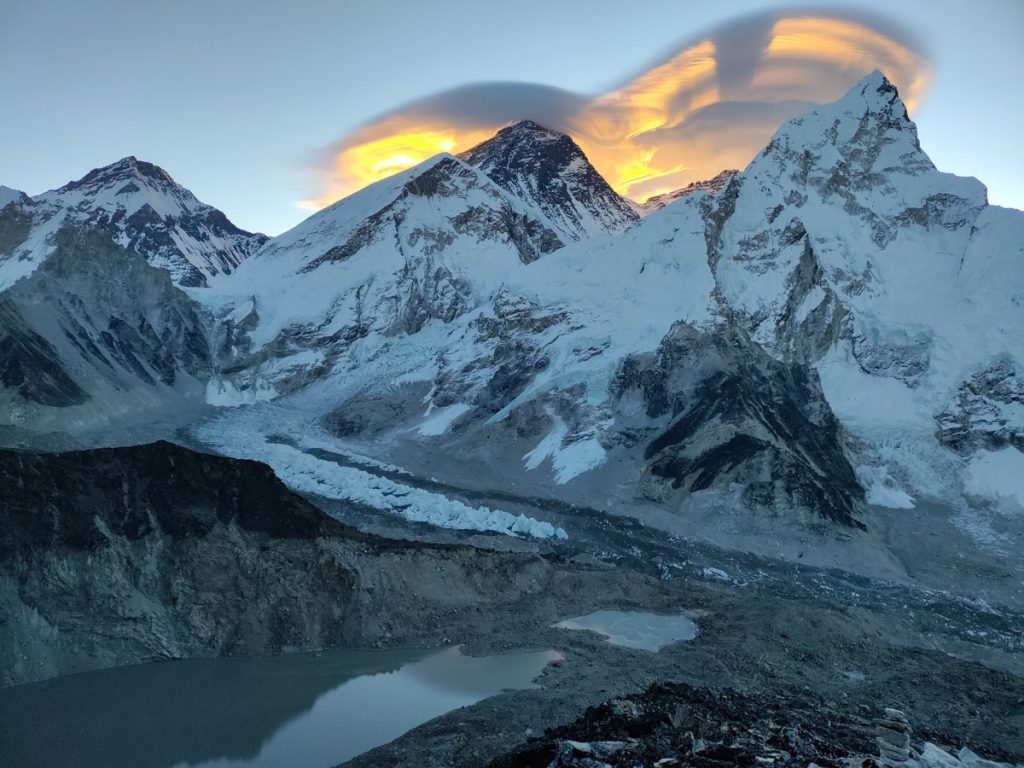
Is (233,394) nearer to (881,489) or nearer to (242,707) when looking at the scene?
(881,489)

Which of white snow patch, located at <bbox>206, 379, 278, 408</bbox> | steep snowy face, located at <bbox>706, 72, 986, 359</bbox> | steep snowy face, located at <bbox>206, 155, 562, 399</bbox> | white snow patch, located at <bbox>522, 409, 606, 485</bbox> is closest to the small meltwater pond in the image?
white snow patch, located at <bbox>522, 409, 606, 485</bbox>

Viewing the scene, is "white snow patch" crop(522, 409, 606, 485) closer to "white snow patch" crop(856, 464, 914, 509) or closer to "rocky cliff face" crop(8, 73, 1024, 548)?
"rocky cliff face" crop(8, 73, 1024, 548)

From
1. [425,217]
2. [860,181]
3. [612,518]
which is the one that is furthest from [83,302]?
[860,181]

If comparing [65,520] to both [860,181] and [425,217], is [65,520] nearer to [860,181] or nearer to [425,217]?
[860,181]

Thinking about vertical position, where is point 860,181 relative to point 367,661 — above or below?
above

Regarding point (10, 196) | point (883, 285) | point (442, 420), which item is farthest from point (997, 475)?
point (10, 196)

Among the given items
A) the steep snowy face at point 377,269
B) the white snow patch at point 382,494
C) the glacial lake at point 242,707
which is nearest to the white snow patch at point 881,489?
the white snow patch at point 382,494
